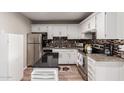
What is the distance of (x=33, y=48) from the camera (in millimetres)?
7016

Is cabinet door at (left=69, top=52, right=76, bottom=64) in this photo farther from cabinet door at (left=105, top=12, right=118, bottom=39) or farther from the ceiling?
cabinet door at (left=105, top=12, right=118, bottom=39)

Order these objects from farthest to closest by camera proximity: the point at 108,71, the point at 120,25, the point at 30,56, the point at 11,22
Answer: the point at 30,56, the point at 11,22, the point at 120,25, the point at 108,71

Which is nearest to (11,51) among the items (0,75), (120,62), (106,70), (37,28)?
(0,75)

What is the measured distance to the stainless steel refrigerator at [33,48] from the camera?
694cm

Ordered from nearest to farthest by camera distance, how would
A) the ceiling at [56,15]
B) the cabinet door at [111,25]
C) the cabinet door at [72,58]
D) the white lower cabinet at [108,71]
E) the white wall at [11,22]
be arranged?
1. the white lower cabinet at [108,71]
2. the cabinet door at [111,25]
3. the white wall at [11,22]
4. the ceiling at [56,15]
5. the cabinet door at [72,58]

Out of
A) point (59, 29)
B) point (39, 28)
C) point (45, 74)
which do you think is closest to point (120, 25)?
point (45, 74)

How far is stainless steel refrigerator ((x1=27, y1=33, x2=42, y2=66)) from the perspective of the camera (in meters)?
6.94

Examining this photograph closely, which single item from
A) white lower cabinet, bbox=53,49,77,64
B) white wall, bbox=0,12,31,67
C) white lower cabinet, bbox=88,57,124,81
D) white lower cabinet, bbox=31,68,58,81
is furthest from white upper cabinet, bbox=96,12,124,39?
white lower cabinet, bbox=53,49,77,64

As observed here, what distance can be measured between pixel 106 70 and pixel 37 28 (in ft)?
17.5

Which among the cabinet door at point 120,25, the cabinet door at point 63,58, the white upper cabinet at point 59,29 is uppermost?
the white upper cabinet at point 59,29

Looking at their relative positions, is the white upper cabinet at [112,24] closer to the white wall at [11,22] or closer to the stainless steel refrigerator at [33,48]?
the white wall at [11,22]

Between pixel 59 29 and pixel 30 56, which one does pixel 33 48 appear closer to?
pixel 30 56

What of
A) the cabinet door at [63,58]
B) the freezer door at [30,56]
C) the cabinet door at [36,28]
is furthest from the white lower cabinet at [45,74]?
the cabinet door at [36,28]
